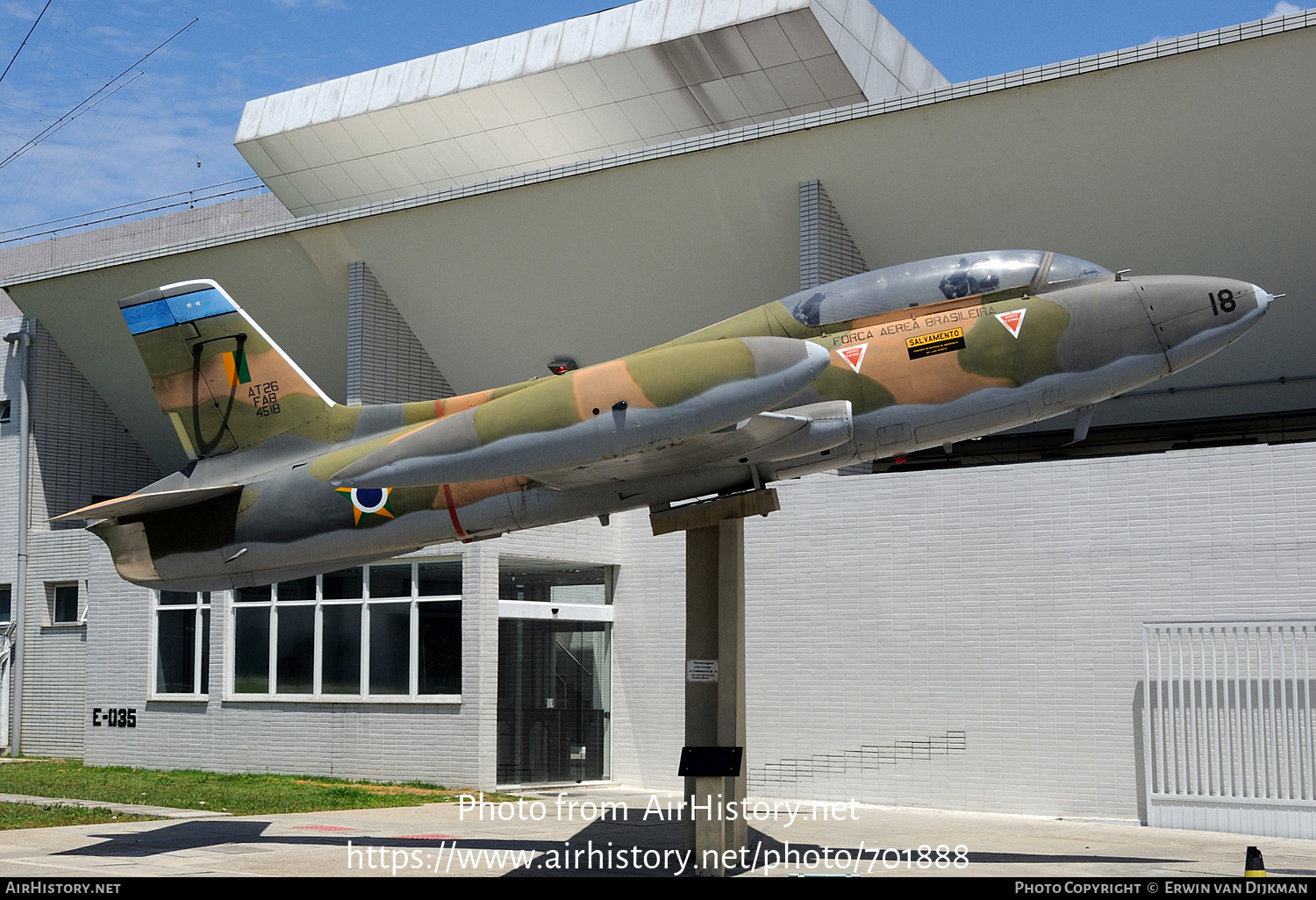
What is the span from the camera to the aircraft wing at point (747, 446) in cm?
1136

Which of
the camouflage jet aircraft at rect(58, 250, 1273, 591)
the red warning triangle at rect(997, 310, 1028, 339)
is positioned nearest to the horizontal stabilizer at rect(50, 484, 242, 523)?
the camouflage jet aircraft at rect(58, 250, 1273, 591)

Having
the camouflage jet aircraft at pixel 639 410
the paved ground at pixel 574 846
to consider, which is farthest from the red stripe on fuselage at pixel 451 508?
the paved ground at pixel 574 846

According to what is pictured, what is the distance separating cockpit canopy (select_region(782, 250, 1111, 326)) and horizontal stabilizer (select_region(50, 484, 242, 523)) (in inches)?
251

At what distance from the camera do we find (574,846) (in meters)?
13.7

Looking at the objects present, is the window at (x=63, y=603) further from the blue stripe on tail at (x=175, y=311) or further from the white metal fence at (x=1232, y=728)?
the white metal fence at (x=1232, y=728)

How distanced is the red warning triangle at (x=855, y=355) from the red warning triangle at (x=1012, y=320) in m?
1.28

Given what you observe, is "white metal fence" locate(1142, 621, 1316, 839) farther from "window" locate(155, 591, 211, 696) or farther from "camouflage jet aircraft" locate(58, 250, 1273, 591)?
"window" locate(155, 591, 211, 696)

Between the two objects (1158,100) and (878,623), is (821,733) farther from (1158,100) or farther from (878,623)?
(1158,100)

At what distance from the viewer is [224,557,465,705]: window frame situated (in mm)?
20922

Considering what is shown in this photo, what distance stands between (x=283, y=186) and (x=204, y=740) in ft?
50.7

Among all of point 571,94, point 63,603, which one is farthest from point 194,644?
point 571,94

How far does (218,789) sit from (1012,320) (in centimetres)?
1443

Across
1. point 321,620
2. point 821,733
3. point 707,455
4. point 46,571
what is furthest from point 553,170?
point 46,571

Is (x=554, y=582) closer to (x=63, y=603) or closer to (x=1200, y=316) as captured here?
(x=63, y=603)
